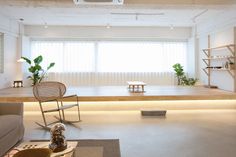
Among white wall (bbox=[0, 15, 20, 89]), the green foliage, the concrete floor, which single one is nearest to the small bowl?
the concrete floor

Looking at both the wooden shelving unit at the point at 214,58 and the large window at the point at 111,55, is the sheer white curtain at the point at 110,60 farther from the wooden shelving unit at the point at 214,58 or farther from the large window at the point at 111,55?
the wooden shelving unit at the point at 214,58

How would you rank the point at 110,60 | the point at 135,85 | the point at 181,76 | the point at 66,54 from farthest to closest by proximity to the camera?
the point at 110,60, the point at 66,54, the point at 181,76, the point at 135,85

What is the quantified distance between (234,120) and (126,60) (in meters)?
5.54

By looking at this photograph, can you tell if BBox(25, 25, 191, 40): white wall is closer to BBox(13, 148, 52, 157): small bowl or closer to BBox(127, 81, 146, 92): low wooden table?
BBox(127, 81, 146, 92): low wooden table

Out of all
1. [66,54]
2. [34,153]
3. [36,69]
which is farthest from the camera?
[66,54]

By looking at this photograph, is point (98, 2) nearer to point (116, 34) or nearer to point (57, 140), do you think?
point (57, 140)

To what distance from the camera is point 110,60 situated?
9.70 m

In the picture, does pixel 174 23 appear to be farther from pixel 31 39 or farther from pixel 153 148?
pixel 153 148

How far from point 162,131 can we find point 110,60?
19.7 feet

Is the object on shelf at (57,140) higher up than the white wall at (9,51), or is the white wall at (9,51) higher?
the white wall at (9,51)

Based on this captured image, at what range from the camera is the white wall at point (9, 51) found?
7605mm

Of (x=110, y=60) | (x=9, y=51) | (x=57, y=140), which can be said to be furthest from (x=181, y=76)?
(x=57, y=140)

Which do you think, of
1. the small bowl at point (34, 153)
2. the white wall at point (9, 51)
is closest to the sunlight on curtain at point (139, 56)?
the white wall at point (9, 51)

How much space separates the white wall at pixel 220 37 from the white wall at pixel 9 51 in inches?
267
